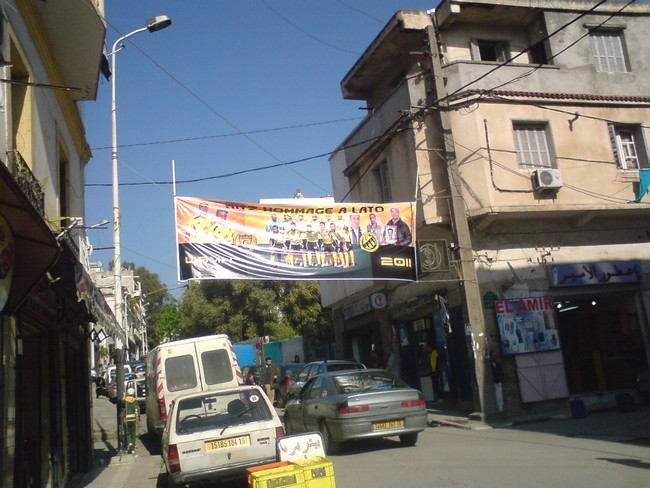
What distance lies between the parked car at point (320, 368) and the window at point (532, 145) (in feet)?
24.8

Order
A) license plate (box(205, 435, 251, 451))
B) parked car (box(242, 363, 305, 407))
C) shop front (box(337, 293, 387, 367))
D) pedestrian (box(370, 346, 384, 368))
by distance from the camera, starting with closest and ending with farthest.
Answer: license plate (box(205, 435, 251, 451)) → pedestrian (box(370, 346, 384, 368)) → shop front (box(337, 293, 387, 367)) → parked car (box(242, 363, 305, 407))

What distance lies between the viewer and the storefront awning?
5.55 meters

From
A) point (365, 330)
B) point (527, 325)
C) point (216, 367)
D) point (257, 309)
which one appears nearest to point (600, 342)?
point (527, 325)

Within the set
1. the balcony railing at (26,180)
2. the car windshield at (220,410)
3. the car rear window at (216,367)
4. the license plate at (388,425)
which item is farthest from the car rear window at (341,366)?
the balcony railing at (26,180)

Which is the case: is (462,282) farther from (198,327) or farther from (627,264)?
(198,327)

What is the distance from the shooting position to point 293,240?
46.2ft

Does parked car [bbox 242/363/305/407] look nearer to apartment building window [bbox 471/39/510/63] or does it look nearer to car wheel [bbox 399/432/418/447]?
car wheel [bbox 399/432/418/447]

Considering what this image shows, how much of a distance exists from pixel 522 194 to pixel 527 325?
3.53 metres

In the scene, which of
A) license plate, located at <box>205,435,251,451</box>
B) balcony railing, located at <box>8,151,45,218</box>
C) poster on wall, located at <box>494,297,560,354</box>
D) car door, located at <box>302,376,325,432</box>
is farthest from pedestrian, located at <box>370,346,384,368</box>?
balcony railing, located at <box>8,151,45,218</box>

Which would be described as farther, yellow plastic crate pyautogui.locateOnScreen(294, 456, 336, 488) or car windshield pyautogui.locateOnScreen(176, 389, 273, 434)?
car windshield pyautogui.locateOnScreen(176, 389, 273, 434)

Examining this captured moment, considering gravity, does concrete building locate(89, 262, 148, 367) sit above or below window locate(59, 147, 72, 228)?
above

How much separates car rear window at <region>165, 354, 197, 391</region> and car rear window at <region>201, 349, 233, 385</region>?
1.03 ft

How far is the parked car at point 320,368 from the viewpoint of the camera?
61.0 feet

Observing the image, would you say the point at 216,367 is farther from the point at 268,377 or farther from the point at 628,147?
the point at 628,147
